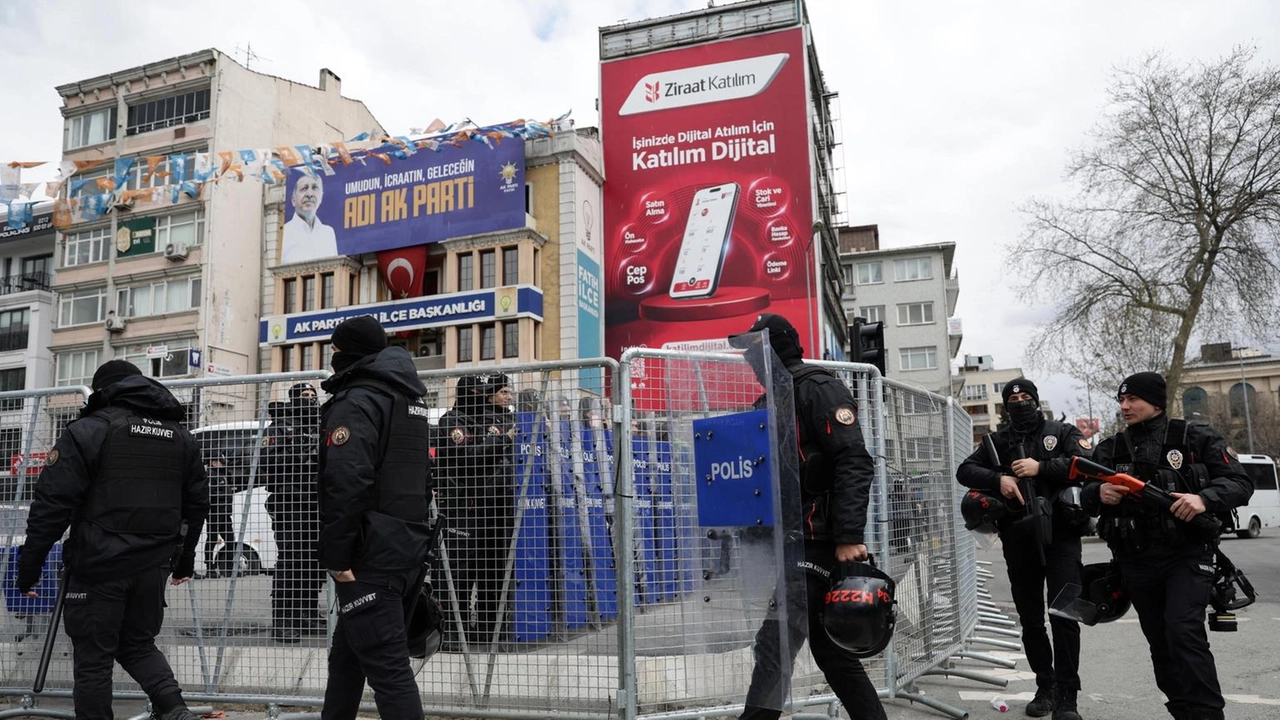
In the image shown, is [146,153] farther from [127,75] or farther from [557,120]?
[557,120]

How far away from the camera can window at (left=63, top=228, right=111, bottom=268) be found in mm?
38812

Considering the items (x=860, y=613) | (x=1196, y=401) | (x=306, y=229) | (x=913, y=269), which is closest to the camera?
(x=860, y=613)

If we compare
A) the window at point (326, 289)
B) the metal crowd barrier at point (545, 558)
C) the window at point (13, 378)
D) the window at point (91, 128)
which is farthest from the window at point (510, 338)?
the metal crowd barrier at point (545, 558)

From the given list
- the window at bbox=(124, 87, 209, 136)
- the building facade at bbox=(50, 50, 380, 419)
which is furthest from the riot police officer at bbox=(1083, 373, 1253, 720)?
the window at bbox=(124, 87, 209, 136)

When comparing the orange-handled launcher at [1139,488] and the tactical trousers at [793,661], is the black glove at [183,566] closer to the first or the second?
the tactical trousers at [793,661]

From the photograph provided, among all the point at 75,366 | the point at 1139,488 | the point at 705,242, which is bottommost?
the point at 1139,488

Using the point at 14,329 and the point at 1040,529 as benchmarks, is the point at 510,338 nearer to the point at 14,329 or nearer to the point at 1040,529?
the point at 14,329

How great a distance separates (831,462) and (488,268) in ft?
101

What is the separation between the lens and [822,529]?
13.1 feet

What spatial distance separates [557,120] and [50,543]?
27.2m

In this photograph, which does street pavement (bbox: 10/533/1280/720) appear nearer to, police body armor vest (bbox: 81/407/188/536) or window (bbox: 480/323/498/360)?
police body armor vest (bbox: 81/407/188/536)

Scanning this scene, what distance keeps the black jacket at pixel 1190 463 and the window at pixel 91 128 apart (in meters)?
43.6

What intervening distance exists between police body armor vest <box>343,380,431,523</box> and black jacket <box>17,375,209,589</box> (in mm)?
1771

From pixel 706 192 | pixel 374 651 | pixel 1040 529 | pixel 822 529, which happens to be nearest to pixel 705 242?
pixel 706 192
